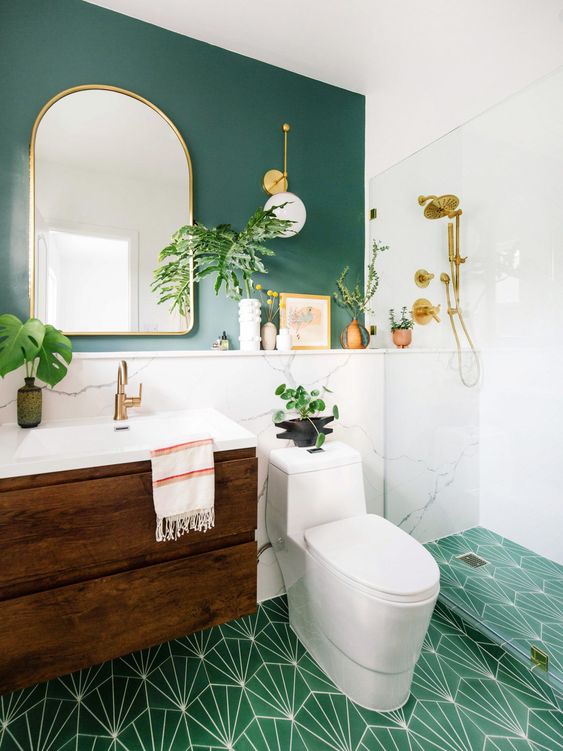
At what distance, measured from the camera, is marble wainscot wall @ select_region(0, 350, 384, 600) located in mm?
1543

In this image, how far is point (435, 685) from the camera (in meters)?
1.39

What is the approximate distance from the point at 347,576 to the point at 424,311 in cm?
132

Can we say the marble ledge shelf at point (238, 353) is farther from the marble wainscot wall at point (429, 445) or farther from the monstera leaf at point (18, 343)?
the monstera leaf at point (18, 343)

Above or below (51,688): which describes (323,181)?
above

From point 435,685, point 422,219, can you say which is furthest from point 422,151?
point 435,685

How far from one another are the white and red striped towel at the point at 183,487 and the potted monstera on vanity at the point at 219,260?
0.78 m

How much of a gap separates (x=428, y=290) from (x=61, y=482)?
1.76 m

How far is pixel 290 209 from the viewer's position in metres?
1.92

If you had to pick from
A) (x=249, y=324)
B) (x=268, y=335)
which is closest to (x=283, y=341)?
(x=268, y=335)

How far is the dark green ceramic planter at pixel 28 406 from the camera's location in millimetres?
1385

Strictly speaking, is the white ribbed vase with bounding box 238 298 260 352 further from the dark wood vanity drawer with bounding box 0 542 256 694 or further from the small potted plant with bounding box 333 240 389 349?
the dark wood vanity drawer with bounding box 0 542 256 694

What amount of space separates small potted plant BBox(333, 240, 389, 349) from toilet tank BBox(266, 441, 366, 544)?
66cm

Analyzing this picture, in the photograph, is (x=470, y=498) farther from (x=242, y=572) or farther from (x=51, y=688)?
(x=51, y=688)

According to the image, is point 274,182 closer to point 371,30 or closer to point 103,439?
point 371,30
